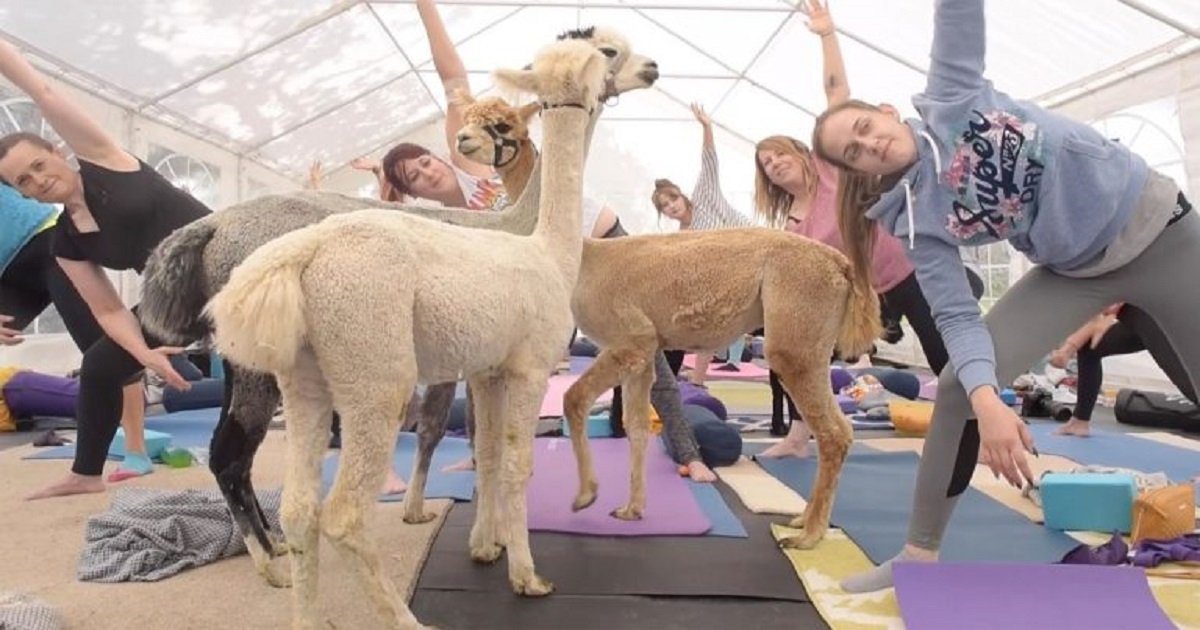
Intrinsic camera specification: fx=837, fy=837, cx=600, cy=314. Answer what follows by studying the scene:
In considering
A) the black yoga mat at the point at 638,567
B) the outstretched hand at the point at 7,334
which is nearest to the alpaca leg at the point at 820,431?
the black yoga mat at the point at 638,567

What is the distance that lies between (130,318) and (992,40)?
20.9 ft

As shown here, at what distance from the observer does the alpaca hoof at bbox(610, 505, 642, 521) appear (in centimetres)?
272

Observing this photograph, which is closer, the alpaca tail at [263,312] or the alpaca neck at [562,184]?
the alpaca tail at [263,312]

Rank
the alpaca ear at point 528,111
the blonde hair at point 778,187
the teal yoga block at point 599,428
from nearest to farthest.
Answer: the alpaca ear at point 528,111, the blonde hair at point 778,187, the teal yoga block at point 599,428

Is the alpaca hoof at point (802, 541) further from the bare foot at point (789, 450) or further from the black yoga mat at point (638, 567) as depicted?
the bare foot at point (789, 450)

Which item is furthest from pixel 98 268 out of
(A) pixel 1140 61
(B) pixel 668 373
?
(A) pixel 1140 61

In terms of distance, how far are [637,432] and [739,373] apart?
5.27 meters

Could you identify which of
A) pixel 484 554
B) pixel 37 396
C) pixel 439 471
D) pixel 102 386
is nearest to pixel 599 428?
pixel 439 471

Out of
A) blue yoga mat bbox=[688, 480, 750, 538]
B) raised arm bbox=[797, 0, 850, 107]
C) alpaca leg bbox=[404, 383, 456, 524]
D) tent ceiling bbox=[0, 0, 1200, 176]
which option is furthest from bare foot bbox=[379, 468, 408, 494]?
tent ceiling bbox=[0, 0, 1200, 176]

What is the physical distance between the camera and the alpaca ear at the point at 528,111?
101 inches

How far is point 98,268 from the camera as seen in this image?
2.88 m

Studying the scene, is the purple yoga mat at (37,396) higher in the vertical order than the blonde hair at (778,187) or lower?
lower

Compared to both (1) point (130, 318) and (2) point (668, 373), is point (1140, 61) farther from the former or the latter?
(1) point (130, 318)

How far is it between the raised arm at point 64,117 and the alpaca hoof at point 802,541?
2.41m
